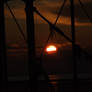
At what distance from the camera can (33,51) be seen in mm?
2773

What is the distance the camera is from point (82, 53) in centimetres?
241

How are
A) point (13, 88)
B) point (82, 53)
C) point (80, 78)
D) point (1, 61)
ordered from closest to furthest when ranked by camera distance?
point (82, 53) → point (1, 61) → point (13, 88) → point (80, 78)

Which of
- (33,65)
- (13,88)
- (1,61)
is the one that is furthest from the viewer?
(13,88)

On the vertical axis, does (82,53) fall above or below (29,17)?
below

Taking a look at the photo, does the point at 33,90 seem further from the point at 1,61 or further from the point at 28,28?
the point at 1,61

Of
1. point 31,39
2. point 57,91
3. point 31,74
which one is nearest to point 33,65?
point 31,74

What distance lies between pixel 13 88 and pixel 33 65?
4.64 metres

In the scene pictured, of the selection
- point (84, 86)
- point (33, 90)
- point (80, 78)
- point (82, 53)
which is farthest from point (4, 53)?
point (80, 78)

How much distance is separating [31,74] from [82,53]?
797 mm

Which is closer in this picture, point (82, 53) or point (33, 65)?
point (82, 53)

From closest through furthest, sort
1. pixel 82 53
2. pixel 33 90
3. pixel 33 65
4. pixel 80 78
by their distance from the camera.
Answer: pixel 82 53
pixel 33 65
pixel 33 90
pixel 80 78

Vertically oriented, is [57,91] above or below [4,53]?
below

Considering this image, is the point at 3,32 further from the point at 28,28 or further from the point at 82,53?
the point at 82,53

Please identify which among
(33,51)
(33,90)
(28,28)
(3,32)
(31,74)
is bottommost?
(33,90)
